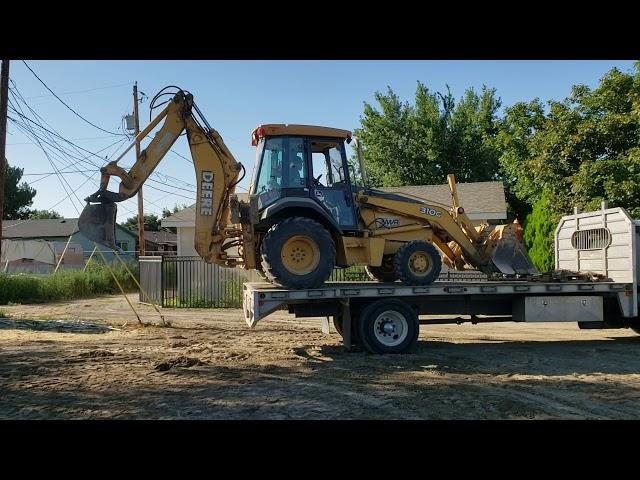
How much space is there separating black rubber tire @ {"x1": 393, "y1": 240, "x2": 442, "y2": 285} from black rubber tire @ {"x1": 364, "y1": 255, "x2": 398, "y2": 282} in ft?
2.01

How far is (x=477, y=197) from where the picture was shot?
25219 mm

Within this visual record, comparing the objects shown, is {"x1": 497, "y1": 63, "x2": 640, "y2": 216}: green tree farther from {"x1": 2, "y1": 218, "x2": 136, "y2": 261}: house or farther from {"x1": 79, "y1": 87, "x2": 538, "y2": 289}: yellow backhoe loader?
{"x1": 2, "y1": 218, "x2": 136, "y2": 261}: house

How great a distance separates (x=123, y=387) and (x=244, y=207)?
365cm

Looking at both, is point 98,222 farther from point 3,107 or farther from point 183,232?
point 183,232

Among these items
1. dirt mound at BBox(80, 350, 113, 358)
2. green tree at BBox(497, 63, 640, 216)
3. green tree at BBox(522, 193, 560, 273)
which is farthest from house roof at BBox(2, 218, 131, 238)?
dirt mound at BBox(80, 350, 113, 358)

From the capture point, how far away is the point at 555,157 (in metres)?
20.1

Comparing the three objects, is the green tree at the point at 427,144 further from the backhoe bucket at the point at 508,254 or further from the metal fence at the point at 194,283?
the backhoe bucket at the point at 508,254

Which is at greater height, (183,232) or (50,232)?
(50,232)

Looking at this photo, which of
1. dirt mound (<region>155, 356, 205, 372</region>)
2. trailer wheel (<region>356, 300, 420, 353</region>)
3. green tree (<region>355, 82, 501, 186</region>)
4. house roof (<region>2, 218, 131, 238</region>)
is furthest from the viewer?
house roof (<region>2, 218, 131, 238</region>)

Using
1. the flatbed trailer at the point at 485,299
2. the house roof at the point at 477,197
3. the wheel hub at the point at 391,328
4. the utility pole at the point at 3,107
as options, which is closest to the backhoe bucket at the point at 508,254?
the flatbed trailer at the point at 485,299

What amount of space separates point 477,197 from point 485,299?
14745 millimetres

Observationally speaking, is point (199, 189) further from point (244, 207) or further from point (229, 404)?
point (229, 404)

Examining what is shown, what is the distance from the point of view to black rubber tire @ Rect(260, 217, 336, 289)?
9.93 metres

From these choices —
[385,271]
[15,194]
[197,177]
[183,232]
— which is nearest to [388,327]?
[385,271]
